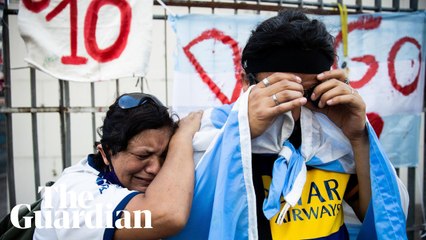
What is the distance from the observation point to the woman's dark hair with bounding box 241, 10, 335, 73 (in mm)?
1243

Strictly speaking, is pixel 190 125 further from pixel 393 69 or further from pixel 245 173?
pixel 393 69

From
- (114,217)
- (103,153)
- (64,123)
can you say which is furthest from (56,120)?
(114,217)

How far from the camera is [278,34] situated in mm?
1251

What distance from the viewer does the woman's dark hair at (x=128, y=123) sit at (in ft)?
4.63

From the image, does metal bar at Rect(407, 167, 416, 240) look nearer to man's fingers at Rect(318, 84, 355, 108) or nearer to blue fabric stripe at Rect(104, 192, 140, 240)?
man's fingers at Rect(318, 84, 355, 108)

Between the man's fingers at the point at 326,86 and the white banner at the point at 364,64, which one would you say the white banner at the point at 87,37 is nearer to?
the white banner at the point at 364,64

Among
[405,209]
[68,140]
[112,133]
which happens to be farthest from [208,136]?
[68,140]

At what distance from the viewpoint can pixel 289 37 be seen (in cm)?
124

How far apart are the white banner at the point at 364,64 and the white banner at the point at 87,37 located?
0.31 m

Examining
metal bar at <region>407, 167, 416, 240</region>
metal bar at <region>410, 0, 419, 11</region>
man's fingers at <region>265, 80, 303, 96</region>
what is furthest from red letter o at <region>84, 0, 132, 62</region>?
metal bar at <region>407, 167, 416, 240</region>

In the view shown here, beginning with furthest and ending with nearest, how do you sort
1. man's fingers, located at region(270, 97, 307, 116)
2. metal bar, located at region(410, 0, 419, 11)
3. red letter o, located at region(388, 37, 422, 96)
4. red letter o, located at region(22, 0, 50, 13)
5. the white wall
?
the white wall < metal bar, located at region(410, 0, 419, 11) < red letter o, located at region(388, 37, 422, 96) < red letter o, located at region(22, 0, 50, 13) < man's fingers, located at region(270, 97, 307, 116)

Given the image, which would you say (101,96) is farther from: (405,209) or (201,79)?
(405,209)

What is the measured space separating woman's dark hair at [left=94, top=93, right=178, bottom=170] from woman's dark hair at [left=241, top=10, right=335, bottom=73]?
1.32ft

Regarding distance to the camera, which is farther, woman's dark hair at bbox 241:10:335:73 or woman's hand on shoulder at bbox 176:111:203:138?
woman's hand on shoulder at bbox 176:111:203:138
